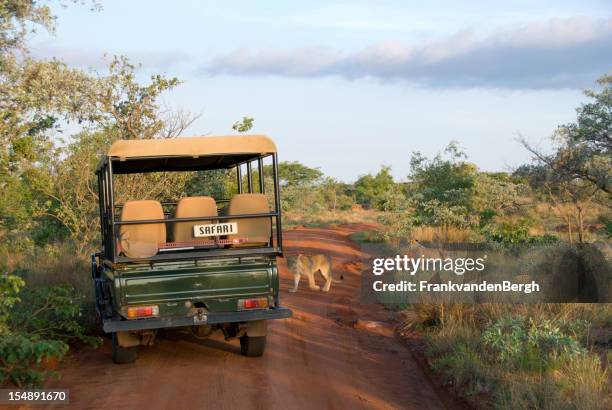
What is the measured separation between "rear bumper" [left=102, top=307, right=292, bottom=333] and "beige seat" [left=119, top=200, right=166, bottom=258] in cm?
79

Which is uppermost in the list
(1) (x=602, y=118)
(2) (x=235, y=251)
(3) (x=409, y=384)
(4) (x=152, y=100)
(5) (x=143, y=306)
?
(4) (x=152, y=100)

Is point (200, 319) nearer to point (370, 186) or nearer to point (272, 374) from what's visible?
point (272, 374)

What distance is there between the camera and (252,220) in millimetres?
9305

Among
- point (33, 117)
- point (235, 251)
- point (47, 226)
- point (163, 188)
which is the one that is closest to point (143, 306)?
point (235, 251)

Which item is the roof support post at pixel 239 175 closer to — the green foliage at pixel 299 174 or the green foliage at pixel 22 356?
the green foliage at pixel 22 356

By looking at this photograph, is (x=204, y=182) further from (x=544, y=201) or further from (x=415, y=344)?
(x=415, y=344)

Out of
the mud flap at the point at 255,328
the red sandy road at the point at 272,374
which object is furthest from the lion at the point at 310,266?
the mud flap at the point at 255,328

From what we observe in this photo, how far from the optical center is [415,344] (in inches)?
378

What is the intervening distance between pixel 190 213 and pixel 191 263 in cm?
97

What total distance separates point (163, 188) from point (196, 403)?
34.3 feet

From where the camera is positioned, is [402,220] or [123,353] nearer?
[123,353]

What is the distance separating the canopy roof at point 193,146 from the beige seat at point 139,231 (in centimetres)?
71

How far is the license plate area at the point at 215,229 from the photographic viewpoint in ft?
28.4

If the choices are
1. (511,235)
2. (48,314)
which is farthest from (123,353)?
(511,235)
